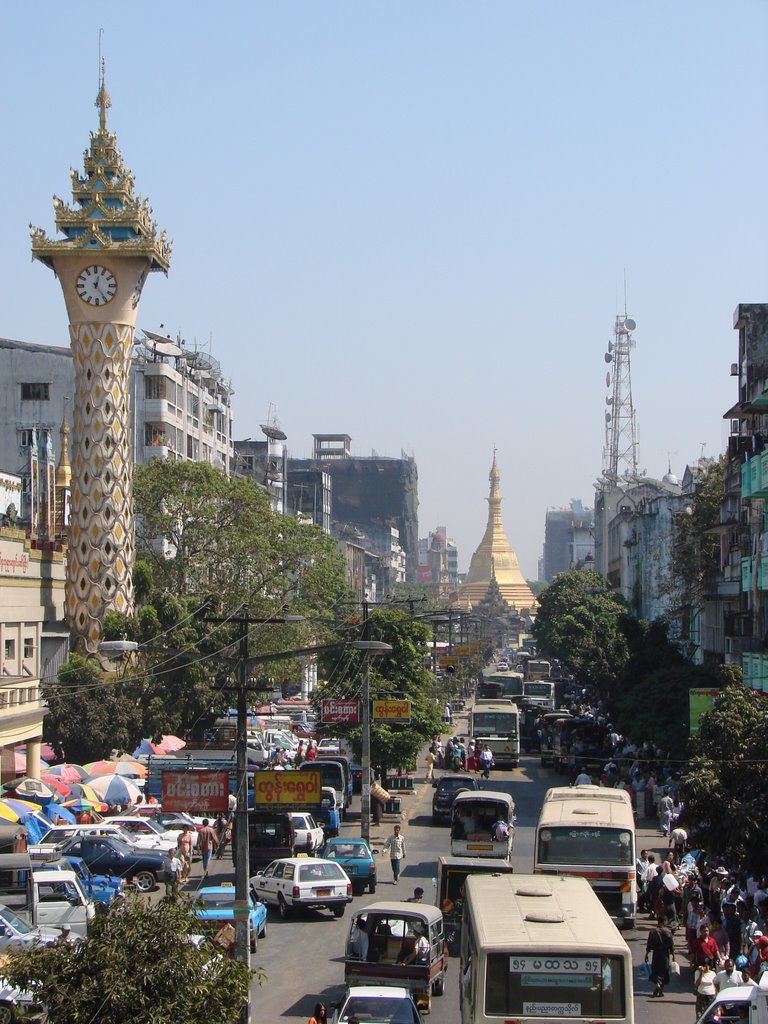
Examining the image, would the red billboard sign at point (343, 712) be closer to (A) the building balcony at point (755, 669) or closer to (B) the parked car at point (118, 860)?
(B) the parked car at point (118, 860)

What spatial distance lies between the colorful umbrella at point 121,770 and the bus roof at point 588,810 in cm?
1835

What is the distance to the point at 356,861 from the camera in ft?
112

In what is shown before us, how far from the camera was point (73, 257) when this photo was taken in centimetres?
6250

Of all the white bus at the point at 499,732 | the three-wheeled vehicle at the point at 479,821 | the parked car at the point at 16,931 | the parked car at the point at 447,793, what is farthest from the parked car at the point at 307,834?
the white bus at the point at 499,732

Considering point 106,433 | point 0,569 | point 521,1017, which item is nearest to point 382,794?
point 0,569

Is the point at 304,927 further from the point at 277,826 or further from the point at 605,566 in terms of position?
the point at 605,566

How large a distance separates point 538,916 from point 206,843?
21.4 metres

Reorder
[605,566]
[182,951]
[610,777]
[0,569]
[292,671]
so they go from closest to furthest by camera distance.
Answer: [182,951]
[0,569]
[610,777]
[292,671]
[605,566]

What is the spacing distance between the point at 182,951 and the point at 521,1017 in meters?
4.28

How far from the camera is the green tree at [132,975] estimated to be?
13633mm

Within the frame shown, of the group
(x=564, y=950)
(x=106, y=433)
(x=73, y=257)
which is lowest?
(x=564, y=950)

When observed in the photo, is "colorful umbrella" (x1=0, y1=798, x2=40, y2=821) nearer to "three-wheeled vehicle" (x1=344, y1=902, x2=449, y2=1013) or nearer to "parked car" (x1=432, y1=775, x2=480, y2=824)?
"parked car" (x1=432, y1=775, x2=480, y2=824)

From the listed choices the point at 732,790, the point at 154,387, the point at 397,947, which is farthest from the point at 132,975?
the point at 154,387

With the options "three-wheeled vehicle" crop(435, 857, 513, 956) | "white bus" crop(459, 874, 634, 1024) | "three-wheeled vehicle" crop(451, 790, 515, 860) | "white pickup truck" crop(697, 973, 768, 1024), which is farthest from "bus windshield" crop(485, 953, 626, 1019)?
"three-wheeled vehicle" crop(451, 790, 515, 860)
